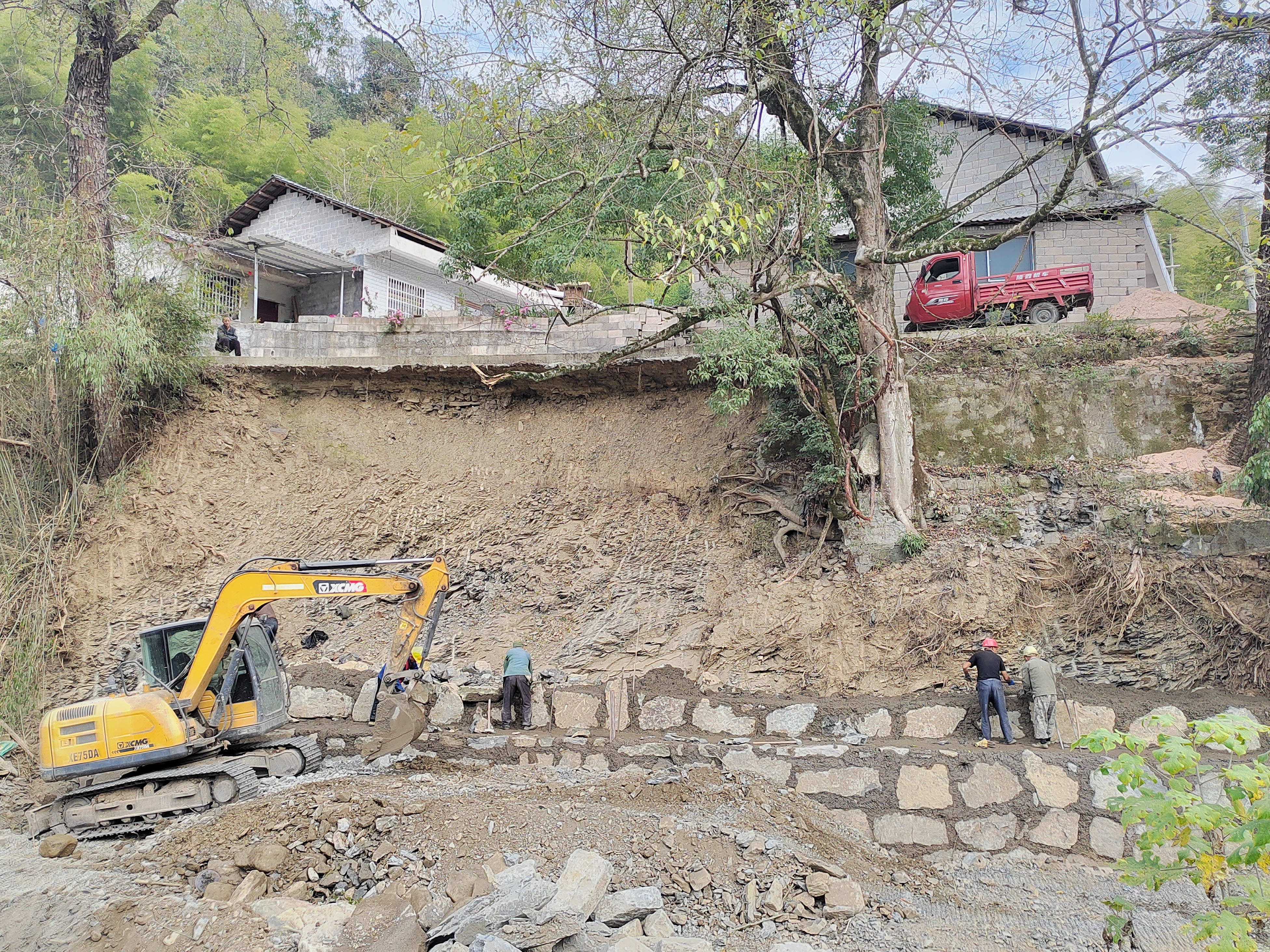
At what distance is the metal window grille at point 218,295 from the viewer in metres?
13.5

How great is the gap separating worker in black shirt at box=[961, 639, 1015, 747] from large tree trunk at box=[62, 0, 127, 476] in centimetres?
1215

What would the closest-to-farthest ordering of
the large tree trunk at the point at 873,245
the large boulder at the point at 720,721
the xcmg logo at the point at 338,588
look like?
1. the xcmg logo at the point at 338,588
2. the large boulder at the point at 720,721
3. the large tree trunk at the point at 873,245

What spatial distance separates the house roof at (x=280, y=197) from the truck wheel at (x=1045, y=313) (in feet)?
35.9

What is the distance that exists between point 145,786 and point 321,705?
277 cm

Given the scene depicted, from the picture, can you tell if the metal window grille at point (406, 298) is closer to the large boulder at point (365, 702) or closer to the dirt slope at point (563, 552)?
the dirt slope at point (563, 552)

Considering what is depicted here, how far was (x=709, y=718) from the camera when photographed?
372 inches

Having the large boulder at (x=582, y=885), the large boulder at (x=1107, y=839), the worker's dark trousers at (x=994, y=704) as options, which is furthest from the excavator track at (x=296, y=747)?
the large boulder at (x=1107, y=839)

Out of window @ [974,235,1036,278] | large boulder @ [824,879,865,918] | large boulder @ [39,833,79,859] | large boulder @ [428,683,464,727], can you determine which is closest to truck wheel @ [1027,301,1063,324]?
window @ [974,235,1036,278]

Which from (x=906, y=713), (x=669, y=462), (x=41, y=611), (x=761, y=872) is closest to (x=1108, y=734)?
(x=761, y=872)

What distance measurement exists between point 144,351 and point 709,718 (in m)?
10.0

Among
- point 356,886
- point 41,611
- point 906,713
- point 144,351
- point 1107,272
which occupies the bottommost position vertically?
point 356,886

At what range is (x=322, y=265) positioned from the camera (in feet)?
58.0

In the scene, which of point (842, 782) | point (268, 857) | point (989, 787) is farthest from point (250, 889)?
point (989, 787)

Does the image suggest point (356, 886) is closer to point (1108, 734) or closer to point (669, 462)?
point (1108, 734)
